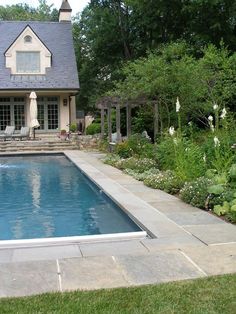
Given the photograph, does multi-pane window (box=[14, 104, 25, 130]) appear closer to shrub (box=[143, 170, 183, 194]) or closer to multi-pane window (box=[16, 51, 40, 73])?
multi-pane window (box=[16, 51, 40, 73])

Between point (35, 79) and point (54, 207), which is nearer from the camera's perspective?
point (54, 207)


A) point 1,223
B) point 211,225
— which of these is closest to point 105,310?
point 211,225

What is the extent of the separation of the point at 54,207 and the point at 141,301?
5.75 meters

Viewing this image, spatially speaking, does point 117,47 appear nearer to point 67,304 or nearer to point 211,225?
point 211,225

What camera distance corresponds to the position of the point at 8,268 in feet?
14.5

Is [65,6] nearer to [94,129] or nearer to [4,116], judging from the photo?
[4,116]

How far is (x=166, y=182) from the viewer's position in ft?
31.0

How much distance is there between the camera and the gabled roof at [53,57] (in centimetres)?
2578

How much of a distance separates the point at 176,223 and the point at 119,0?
84.0 ft

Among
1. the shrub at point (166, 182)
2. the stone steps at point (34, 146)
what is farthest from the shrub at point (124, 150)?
the stone steps at point (34, 146)

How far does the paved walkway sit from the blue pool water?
1059 millimetres

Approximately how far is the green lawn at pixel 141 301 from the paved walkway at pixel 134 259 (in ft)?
0.71

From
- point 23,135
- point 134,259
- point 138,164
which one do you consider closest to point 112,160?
point 138,164

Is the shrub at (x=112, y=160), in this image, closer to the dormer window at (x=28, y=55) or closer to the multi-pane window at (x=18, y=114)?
the multi-pane window at (x=18, y=114)
